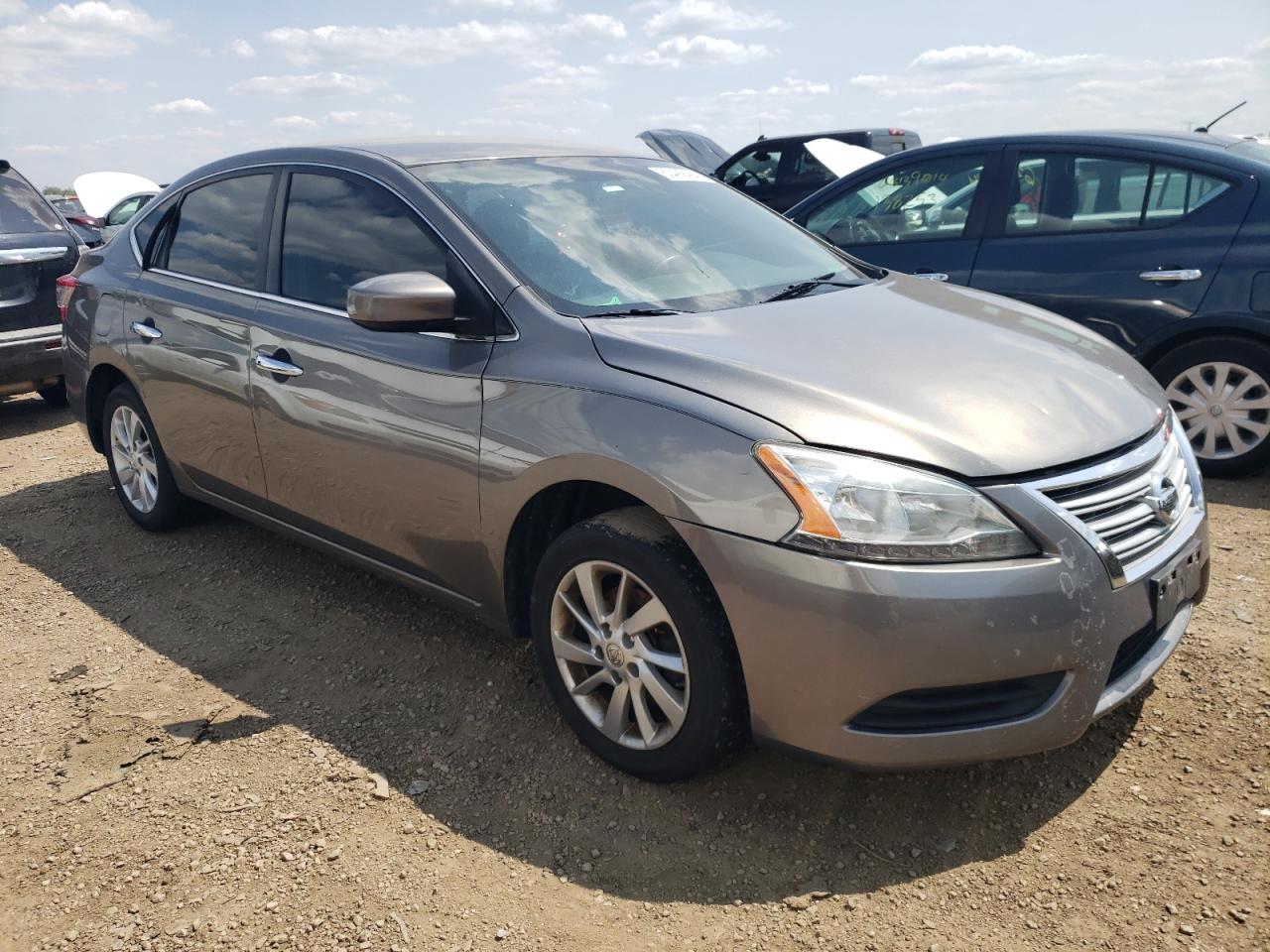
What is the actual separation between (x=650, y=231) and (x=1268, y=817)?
2.37 meters

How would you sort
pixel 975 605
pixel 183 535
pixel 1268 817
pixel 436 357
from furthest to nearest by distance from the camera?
pixel 183 535
pixel 436 357
pixel 1268 817
pixel 975 605

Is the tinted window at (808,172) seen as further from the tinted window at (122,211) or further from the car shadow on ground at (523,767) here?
the tinted window at (122,211)

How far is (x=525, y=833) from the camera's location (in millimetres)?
2584

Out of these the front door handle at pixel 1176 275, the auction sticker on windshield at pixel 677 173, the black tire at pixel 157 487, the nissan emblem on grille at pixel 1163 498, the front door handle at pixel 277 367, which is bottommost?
the black tire at pixel 157 487

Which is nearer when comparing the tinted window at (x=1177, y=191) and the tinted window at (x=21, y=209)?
the tinted window at (x=1177, y=191)

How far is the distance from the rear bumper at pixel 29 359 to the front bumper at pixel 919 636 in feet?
19.6

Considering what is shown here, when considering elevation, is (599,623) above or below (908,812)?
above

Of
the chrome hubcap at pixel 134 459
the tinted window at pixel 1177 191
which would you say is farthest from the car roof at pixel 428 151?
the tinted window at pixel 1177 191

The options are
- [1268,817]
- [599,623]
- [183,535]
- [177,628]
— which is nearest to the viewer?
[1268,817]

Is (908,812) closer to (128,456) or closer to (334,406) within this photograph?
(334,406)

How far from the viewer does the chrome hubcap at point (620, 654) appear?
8.35 ft

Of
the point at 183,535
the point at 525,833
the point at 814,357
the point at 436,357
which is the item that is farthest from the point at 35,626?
the point at 814,357

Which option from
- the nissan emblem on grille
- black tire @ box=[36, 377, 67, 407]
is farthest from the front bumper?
black tire @ box=[36, 377, 67, 407]

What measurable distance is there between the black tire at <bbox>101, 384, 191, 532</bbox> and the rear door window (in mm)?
1312
